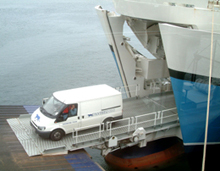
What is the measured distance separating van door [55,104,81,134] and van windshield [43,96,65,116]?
18 centimetres

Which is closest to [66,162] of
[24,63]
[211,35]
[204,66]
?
[204,66]

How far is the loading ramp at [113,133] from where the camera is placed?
722cm

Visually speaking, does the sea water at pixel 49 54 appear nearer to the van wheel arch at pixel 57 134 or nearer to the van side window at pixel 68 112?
the van side window at pixel 68 112

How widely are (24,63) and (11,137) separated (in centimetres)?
1428

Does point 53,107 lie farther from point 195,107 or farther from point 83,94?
point 195,107

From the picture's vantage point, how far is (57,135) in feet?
24.5

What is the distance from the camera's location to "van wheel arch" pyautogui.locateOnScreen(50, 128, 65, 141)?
290 inches

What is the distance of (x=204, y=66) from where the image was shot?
7.23 metres

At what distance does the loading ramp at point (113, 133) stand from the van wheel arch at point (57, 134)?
0.11 meters

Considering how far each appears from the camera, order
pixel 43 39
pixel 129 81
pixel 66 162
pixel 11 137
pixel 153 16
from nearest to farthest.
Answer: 1. pixel 66 162
2. pixel 11 137
3. pixel 153 16
4. pixel 129 81
5. pixel 43 39

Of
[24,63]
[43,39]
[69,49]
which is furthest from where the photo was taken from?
[43,39]

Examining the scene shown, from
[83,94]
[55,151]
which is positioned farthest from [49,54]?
[55,151]

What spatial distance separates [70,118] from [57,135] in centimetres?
60

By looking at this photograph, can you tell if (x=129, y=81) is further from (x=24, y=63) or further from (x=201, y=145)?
(x=24, y=63)
